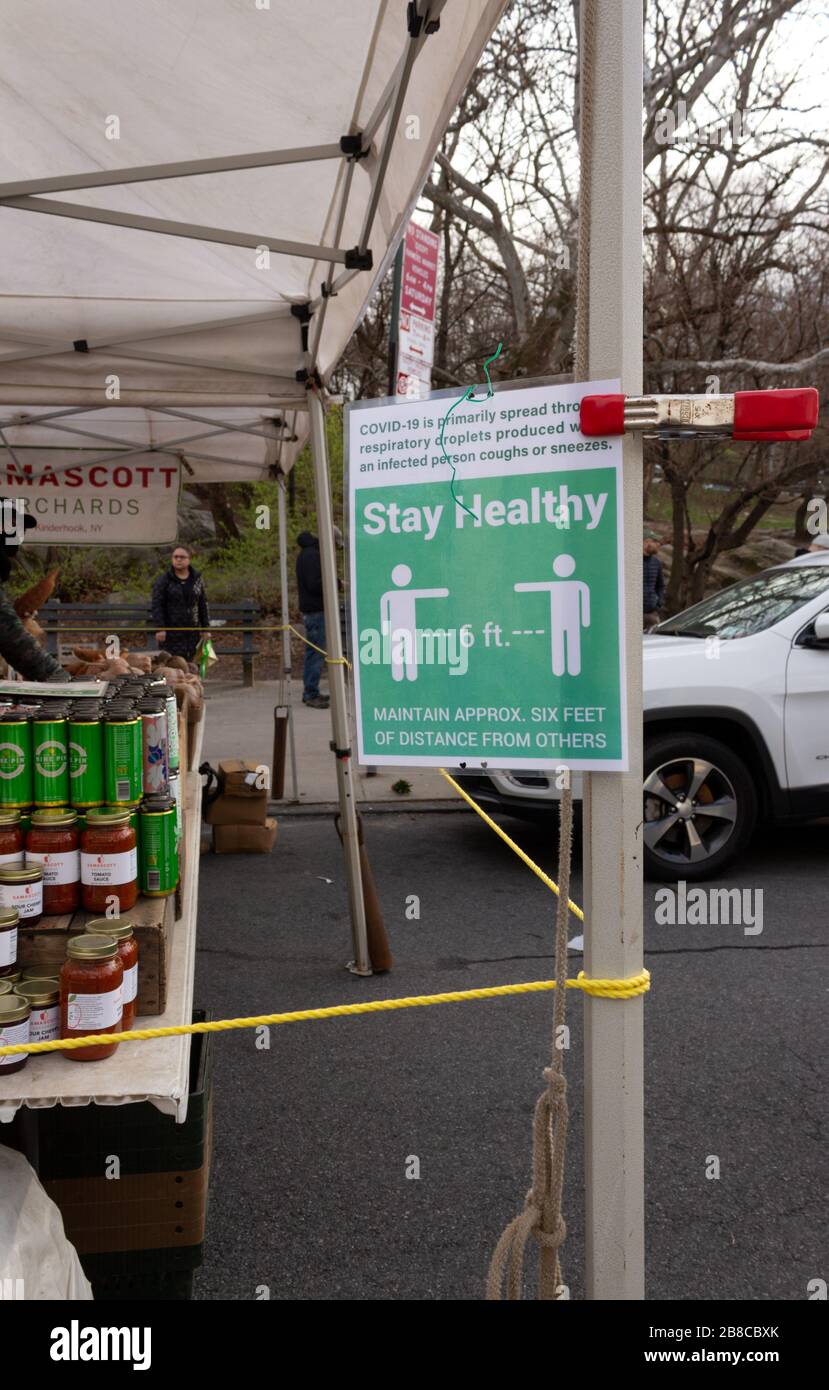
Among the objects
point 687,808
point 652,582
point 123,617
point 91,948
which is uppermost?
point 652,582

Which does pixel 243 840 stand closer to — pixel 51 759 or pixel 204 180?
pixel 204 180

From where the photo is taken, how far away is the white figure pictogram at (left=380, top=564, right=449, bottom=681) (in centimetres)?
189

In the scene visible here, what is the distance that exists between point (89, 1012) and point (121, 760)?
0.70 metres

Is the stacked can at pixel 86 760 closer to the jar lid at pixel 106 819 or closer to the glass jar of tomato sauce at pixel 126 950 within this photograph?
the jar lid at pixel 106 819

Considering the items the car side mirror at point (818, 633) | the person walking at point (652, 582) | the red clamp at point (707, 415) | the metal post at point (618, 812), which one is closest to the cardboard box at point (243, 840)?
the car side mirror at point (818, 633)

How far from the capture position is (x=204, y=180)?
407 centimetres

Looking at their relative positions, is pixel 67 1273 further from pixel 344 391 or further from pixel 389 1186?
pixel 344 391

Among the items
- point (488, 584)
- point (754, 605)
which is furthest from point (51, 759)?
point (754, 605)

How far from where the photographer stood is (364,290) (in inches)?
169

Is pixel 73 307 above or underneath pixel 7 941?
above

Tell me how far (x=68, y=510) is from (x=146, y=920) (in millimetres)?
7112

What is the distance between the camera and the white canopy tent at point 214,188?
305 centimetres

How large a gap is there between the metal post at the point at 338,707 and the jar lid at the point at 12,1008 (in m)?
2.85

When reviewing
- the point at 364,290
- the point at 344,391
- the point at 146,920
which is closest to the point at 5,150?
the point at 364,290
